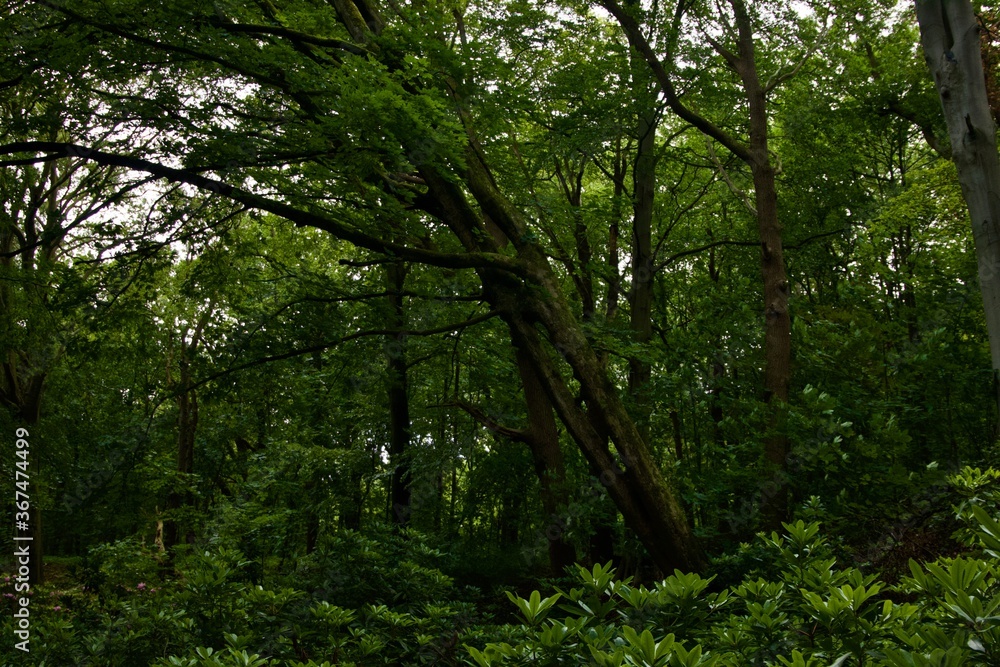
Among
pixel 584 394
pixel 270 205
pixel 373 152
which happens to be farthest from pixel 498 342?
pixel 270 205

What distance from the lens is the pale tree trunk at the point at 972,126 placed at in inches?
155

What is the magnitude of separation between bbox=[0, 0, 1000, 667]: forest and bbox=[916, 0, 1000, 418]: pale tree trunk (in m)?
0.02

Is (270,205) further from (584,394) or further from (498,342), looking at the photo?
(498,342)

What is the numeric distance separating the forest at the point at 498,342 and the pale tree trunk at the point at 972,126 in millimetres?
18

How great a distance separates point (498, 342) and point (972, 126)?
5988mm

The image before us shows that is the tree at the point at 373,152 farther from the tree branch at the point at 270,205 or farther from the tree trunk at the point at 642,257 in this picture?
the tree trunk at the point at 642,257

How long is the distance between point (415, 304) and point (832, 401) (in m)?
5.38

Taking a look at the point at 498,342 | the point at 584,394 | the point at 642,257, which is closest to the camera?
the point at 584,394

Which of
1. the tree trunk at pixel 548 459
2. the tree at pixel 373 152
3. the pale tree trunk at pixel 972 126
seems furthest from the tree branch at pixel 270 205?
the pale tree trunk at pixel 972 126

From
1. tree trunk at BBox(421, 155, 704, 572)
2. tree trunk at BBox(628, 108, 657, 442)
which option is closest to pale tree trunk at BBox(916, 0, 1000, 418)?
tree trunk at BBox(421, 155, 704, 572)

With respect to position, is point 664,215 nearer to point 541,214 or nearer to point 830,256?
point 830,256

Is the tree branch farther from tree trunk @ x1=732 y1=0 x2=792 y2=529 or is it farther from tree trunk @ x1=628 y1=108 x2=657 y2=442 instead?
tree trunk @ x1=628 y1=108 x2=657 y2=442

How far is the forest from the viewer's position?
3338 millimetres

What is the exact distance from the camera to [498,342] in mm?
9102
